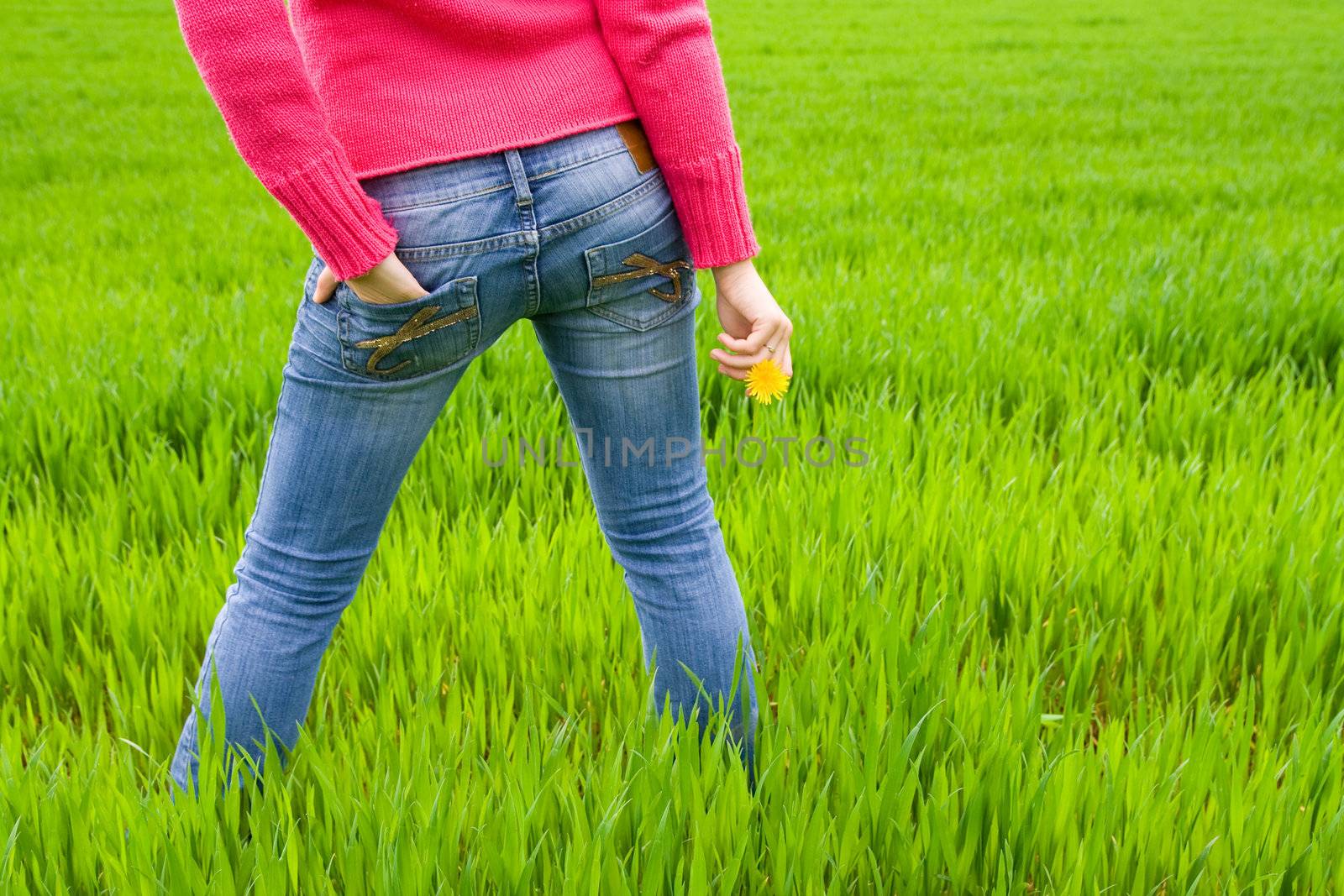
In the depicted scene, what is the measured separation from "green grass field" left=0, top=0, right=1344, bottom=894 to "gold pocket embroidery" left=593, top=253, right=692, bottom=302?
1.77ft

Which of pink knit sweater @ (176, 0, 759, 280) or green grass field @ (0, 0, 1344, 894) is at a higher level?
pink knit sweater @ (176, 0, 759, 280)

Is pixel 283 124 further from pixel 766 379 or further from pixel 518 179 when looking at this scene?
pixel 766 379

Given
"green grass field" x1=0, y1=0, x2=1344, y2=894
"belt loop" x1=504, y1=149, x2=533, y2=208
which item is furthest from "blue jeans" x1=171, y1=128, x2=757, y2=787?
"green grass field" x1=0, y1=0, x2=1344, y2=894

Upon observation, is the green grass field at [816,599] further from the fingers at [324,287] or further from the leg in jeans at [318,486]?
the fingers at [324,287]

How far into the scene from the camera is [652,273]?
111cm

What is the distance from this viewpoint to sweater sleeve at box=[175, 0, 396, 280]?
898mm

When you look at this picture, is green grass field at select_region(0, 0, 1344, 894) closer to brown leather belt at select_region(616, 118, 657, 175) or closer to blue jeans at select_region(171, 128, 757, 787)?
blue jeans at select_region(171, 128, 757, 787)

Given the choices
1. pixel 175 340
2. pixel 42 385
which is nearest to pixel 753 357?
pixel 42 385

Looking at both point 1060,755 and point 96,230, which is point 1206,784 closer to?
point 1060,755

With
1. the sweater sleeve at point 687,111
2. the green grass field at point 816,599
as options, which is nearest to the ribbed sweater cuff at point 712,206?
the sweater sleeve at point 687,111

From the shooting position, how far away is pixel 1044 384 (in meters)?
2.85

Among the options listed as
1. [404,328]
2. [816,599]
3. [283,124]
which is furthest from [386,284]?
[816,599]

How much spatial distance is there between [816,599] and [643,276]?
2.73ft

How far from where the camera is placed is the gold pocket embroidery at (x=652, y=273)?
108 cm
